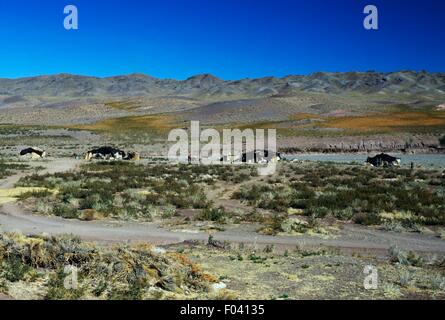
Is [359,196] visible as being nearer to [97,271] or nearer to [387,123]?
[97,271]

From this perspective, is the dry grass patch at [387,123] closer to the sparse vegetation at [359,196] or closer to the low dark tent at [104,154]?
the low dark tent at [104,154]

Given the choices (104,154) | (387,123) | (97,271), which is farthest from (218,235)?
(387,123)

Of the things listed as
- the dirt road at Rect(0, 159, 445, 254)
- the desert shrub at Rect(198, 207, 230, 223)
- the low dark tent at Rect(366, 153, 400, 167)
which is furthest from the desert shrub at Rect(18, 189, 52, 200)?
the low dark tent at Rect(366, 153, 400, 167)

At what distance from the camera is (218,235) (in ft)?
56.6

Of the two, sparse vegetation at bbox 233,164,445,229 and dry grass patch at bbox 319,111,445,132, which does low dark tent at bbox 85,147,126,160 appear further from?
dry grass patch at bbox 319,111,445,132

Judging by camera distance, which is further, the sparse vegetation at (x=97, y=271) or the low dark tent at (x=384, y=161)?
the low dark tent at (x=384, y=161)

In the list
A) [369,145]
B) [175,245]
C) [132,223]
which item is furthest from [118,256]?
[369,145]

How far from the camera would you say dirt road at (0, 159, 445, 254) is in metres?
16.0

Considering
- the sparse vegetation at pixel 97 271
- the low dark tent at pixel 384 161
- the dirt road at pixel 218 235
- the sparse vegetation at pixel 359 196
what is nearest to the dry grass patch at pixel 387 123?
the low dark tent at pixel 384 161

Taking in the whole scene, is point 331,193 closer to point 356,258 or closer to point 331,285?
point 356,258

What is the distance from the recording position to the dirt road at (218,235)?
16.0 meters
